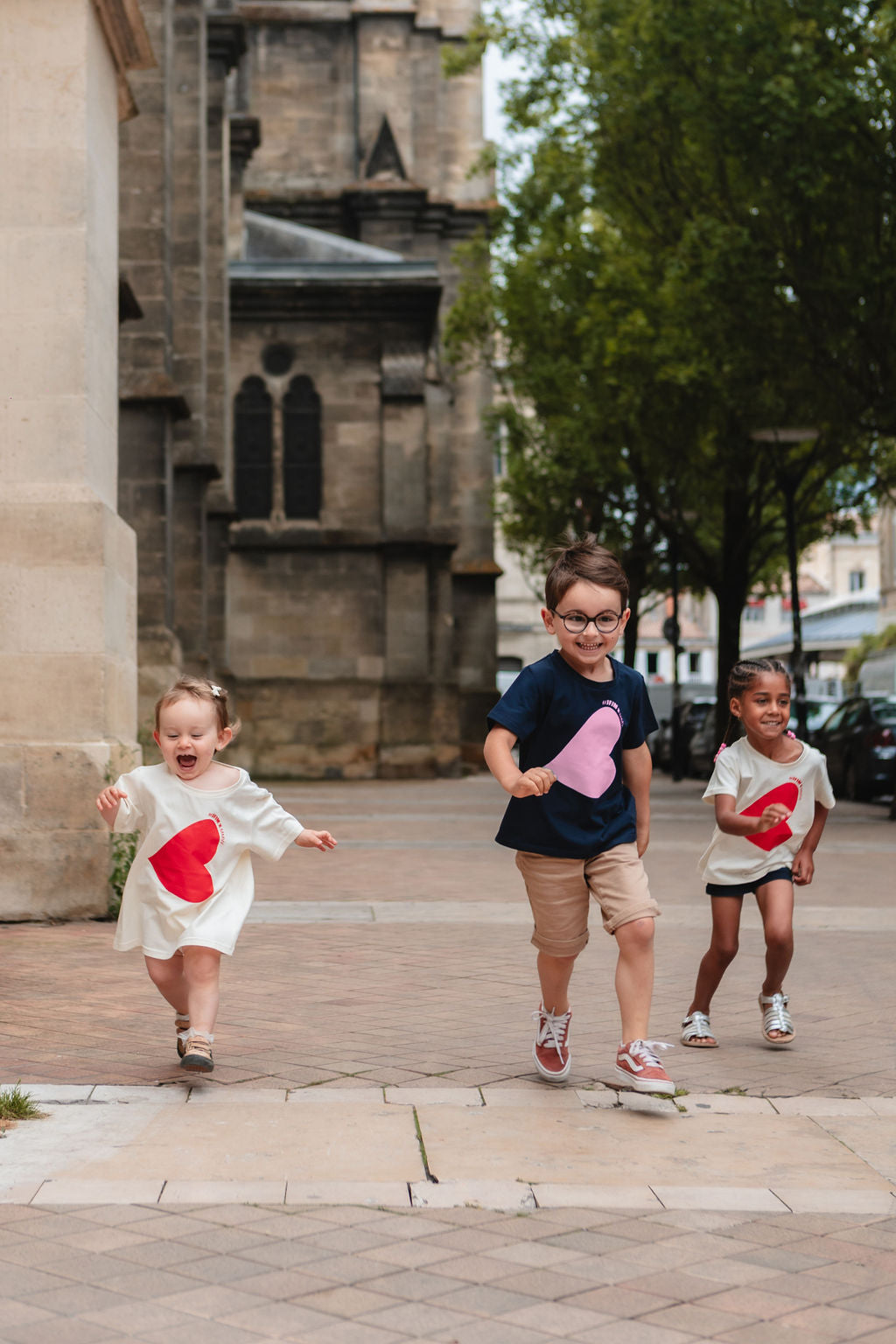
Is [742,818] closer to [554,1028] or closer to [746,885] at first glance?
[746,885]

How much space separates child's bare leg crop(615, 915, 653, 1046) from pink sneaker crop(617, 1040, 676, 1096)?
0.14ft

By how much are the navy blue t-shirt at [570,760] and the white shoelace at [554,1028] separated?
0.51 meters

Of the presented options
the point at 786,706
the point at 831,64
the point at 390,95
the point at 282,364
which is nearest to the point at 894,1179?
the point at 786,706

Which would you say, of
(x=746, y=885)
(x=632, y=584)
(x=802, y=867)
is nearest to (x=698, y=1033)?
(x=746, y=885)

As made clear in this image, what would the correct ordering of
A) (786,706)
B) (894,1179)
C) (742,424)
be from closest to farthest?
(894,1179) → (786,706) → (742,424)

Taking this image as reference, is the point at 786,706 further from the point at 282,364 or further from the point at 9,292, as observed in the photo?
the point at 282,364

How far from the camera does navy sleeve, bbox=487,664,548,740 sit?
4824 millimetres

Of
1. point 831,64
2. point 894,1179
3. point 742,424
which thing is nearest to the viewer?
point 894,1179

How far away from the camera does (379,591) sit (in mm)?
28172

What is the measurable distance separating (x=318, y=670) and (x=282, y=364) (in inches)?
213

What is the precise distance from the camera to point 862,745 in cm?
Result: 2289

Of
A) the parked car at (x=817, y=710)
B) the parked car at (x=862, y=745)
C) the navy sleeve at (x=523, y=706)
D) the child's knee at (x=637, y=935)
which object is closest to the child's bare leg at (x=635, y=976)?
the child's knee at (x=637, y=935)

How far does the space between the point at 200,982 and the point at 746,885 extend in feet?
6.49

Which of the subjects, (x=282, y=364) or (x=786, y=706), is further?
(x=282, y=364)
